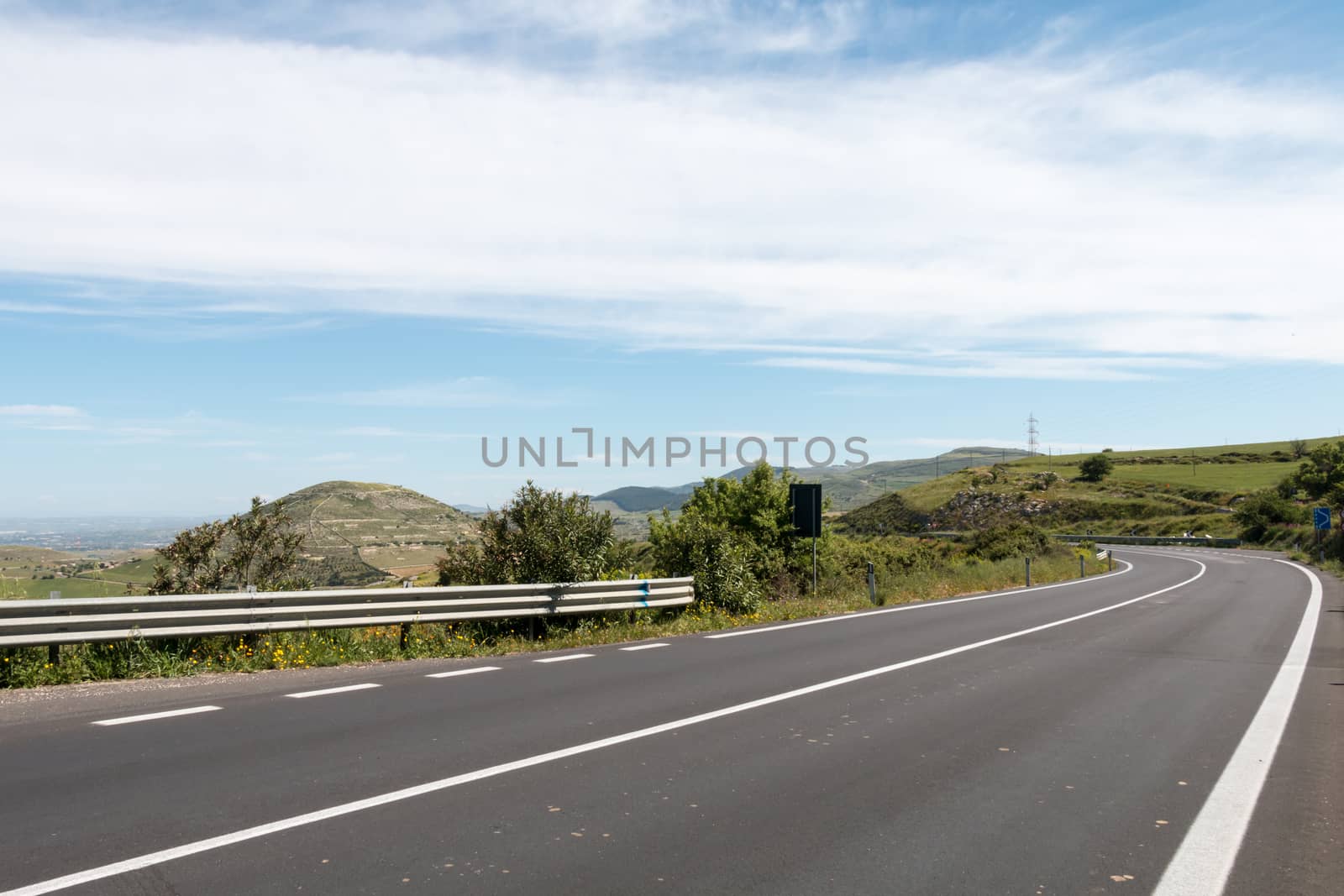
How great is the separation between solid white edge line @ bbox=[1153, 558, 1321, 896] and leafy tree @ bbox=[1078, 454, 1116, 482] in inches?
6067

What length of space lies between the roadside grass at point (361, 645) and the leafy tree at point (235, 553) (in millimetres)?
2573

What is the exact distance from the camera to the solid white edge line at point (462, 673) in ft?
36.2

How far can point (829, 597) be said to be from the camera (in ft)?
79.0

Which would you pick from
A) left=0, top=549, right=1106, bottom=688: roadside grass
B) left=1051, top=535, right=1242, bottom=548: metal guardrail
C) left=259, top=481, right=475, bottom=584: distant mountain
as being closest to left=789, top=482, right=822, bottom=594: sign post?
left=0, top=549, right=1106, bottom=688: roadside grass

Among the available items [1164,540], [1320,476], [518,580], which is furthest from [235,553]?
[1320,476]

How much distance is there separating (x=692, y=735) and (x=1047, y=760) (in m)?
2.71

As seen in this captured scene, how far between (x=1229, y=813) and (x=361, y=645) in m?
9.86

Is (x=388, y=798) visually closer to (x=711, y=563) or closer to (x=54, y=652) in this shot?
(x=54, y=652)

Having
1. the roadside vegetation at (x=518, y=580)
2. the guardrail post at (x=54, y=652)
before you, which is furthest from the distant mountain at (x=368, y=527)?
the guardrail post at (x=54, y=652)

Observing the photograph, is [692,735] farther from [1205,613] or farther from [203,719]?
[1205,613]

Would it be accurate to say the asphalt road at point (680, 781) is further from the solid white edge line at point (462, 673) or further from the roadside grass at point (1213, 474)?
the roadside grass at point (1213, 474)

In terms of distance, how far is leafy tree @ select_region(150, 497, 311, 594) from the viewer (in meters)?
15.4

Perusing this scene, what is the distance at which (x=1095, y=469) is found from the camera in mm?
155375

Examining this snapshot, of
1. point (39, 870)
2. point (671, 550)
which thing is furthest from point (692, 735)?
point (671, 550)
